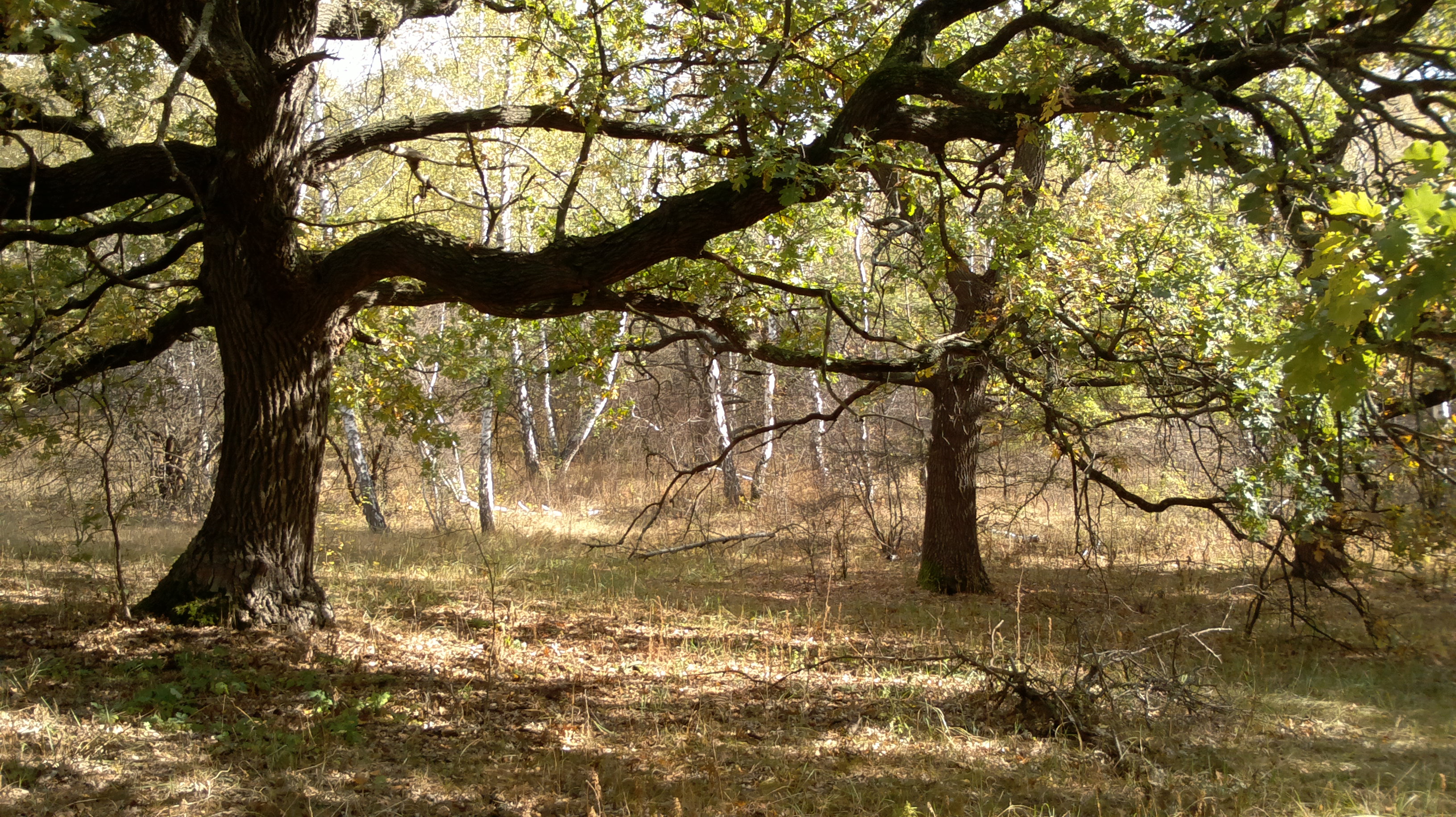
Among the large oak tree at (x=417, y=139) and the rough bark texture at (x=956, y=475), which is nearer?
the large oak tree at (x=417, y=139)

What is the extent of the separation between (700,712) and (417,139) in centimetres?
469

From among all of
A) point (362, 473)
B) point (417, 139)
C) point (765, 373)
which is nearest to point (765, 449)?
point (362, 473)

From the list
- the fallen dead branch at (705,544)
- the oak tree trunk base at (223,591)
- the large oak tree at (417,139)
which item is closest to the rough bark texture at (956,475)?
the fallen dead branch at (705,544)

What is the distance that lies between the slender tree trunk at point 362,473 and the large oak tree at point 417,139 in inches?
226

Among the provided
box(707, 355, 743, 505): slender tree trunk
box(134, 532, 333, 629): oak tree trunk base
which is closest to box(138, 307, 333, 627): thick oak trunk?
box(134, 532, 333, 629): oak tree trunk base

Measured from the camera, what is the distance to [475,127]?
22.1 feet

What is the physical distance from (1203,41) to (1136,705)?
4117mm

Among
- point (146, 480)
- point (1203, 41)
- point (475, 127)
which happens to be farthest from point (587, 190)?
point (1203, 41)

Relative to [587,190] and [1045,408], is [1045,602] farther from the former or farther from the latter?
[587,190]

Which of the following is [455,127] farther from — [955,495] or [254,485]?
[955,495]

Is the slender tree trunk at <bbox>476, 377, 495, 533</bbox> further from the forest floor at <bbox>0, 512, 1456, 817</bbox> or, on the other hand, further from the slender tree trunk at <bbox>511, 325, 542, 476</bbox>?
the forest floor at <bbox>0, 512, 1456, 817</bbox>

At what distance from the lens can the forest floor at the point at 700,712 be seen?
4.22 metres

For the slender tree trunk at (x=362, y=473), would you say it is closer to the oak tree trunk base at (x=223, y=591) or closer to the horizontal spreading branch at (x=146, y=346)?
the horizontal spreading branch at (x=146, y=346)

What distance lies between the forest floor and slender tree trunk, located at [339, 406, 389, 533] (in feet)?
14.8
